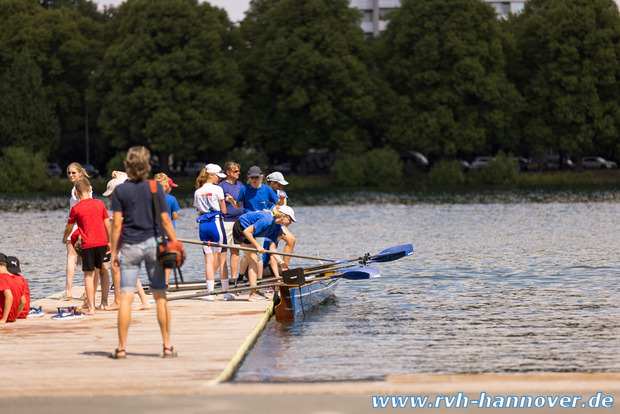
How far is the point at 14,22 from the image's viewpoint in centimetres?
8794

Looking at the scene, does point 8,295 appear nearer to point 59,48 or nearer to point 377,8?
point 59,48

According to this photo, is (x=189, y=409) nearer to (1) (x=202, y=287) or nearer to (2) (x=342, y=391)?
(2) (x=342, y=391)

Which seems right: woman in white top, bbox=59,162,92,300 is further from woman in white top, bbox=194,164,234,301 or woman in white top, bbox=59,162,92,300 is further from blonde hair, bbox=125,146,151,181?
blonde hair, bbox=125,146,151,181

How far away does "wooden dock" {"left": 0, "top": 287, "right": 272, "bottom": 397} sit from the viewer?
30.9 ft

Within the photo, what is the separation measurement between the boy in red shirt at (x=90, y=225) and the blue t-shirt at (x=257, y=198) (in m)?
2.55

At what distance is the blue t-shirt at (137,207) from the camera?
34.2 ft

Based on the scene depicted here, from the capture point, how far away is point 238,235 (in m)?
15.6

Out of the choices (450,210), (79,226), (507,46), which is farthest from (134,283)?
(507,46)

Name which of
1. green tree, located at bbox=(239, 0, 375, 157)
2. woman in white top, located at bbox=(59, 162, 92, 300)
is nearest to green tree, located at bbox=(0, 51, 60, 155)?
green tree, located at bbox=(239, 0, 375, 157)

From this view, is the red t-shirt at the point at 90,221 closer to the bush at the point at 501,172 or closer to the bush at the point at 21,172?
the bush at the point at 21,172

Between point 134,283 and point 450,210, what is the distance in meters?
43.0

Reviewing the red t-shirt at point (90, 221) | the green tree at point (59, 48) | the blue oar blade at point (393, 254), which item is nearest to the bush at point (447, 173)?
the green tree at point (59, 48)

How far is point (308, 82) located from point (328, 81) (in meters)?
1.70

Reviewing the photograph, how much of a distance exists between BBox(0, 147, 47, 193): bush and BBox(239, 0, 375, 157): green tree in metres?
17.8
